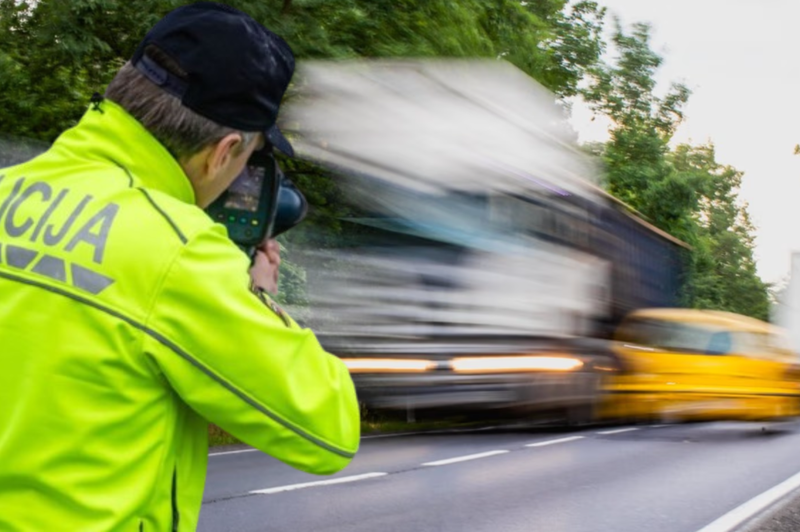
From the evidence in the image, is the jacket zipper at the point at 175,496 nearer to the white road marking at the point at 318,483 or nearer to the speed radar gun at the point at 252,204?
the speed radar gun at the point at 252,204

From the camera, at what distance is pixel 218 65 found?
158 cm

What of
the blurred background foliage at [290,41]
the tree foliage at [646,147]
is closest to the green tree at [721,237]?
the tree foliage at [646,147]

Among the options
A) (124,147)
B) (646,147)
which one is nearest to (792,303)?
(646,147)

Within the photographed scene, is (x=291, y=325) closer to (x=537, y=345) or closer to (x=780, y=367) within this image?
(x=537, y=345)

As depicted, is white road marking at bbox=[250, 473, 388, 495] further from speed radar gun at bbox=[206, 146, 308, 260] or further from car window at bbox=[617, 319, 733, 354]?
speed radar gun at bbox=[206, 146, 308, 260]

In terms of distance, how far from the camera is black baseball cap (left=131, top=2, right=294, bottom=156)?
1578mm

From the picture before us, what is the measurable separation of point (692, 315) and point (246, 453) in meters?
6.63

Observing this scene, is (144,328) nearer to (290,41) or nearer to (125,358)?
(125,358)

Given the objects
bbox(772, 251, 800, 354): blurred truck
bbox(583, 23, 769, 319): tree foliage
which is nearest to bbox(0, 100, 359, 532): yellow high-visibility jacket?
bbox(772, 251, 800, 354): blurred truck

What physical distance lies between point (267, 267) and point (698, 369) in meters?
13.2

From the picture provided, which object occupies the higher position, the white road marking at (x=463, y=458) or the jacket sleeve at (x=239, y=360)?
the jacket sleeve at (x=239, y=360)

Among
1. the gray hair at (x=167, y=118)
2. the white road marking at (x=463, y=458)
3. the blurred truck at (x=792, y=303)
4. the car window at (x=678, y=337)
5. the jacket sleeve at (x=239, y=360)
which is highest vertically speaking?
the blurred truck at (x=792, y=303)

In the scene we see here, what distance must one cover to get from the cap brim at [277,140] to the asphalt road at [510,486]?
215 inches

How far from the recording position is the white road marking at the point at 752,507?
7.67m
